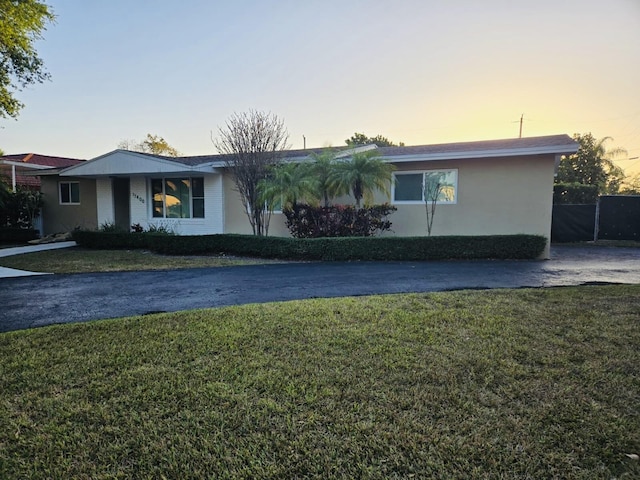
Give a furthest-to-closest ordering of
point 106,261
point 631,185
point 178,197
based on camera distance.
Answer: point 631,185 → point 178,197 → point 106,261

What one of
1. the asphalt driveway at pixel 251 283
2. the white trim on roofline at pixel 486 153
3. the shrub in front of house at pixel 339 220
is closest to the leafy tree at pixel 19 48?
the asphalt driveway at pixel 251 283

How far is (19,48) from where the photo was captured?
45.3 ft

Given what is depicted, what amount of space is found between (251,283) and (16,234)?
46.4 feet

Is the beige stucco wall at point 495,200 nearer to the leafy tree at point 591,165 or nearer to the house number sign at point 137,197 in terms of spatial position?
the house number sign at point 137,197

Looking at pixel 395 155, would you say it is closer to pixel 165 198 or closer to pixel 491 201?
pixel 491 201

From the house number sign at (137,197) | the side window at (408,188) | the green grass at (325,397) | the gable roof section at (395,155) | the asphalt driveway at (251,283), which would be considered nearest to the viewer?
the green grass at (325,397)

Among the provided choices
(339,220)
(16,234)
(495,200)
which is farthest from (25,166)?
(495,200)

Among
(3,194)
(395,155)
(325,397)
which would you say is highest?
(395,155)

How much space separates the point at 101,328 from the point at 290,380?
8.90 feet

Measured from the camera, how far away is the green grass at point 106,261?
9.20m

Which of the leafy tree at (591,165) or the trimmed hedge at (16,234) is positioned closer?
the trimmed hedge at (16,234)

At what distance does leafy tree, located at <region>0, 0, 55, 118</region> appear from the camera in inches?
508

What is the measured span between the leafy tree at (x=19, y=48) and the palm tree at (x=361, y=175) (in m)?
12.7

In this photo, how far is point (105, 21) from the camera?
37.7 ft
